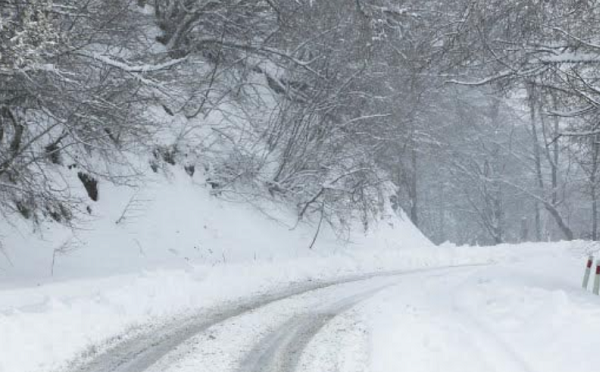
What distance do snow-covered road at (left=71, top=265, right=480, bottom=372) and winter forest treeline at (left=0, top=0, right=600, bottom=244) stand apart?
13.1 ft

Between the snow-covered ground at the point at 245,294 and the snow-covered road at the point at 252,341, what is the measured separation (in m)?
0.06

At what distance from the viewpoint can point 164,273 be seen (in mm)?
11938

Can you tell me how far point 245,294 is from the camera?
40.5ft

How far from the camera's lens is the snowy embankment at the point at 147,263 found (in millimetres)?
7734

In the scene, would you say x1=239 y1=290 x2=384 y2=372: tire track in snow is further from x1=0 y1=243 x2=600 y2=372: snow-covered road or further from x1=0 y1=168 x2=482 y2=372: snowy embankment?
x1=0 y1=168 x2=482 y2=372: snowy embankment

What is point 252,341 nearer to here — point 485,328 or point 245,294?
point 485,328

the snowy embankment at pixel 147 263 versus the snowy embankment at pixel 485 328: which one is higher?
the snowy embankment at pixel 147 263

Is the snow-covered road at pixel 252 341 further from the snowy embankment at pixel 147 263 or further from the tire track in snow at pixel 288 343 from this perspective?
the snowy embankment at pixel 147 263

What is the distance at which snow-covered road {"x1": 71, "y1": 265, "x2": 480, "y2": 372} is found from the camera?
6.89 metres

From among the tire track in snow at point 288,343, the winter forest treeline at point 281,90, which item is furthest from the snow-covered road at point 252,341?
the winter forest treeline at point 281,90

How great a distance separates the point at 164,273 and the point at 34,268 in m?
2.63

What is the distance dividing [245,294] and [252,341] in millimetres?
4284

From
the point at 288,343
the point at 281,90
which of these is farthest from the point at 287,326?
the point at 281,90

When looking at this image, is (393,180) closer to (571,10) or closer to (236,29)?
(236,29)
